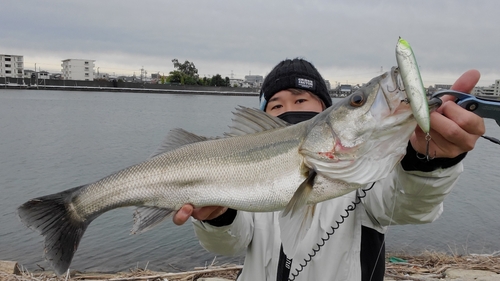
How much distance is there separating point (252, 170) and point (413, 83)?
120cm

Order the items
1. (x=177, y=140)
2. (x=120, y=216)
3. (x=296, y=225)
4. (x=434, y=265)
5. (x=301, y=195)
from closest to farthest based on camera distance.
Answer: (x=301, y=195), (x=296, y=225), (x=177, y=140), (x=434, y=265), (x=120, y=216)

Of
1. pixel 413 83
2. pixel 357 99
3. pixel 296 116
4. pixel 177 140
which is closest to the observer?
pixel 413 83

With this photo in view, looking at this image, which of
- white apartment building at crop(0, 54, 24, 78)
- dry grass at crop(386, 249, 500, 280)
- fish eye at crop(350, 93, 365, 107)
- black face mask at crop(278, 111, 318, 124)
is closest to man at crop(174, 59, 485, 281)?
black face mask at crop(278, 111, 318, 124)

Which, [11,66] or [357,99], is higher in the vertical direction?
[11,66]

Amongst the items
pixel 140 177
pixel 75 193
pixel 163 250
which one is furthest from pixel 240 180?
Answer: pixel 163 250

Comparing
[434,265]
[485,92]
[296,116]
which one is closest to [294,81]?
[296,116]

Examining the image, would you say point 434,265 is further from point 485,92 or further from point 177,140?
point 485,92

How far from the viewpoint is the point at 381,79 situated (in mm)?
2229

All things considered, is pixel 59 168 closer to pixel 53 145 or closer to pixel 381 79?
pixel 53 145

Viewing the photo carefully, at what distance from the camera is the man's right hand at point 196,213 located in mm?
2746

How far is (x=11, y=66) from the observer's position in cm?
11575

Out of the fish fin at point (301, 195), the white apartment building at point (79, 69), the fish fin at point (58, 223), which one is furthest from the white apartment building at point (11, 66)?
the fish fin at point (301, 195)

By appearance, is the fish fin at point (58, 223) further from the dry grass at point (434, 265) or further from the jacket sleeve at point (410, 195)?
the dry grass at point (434, 265)

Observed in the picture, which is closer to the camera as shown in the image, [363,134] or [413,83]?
[413,83]
